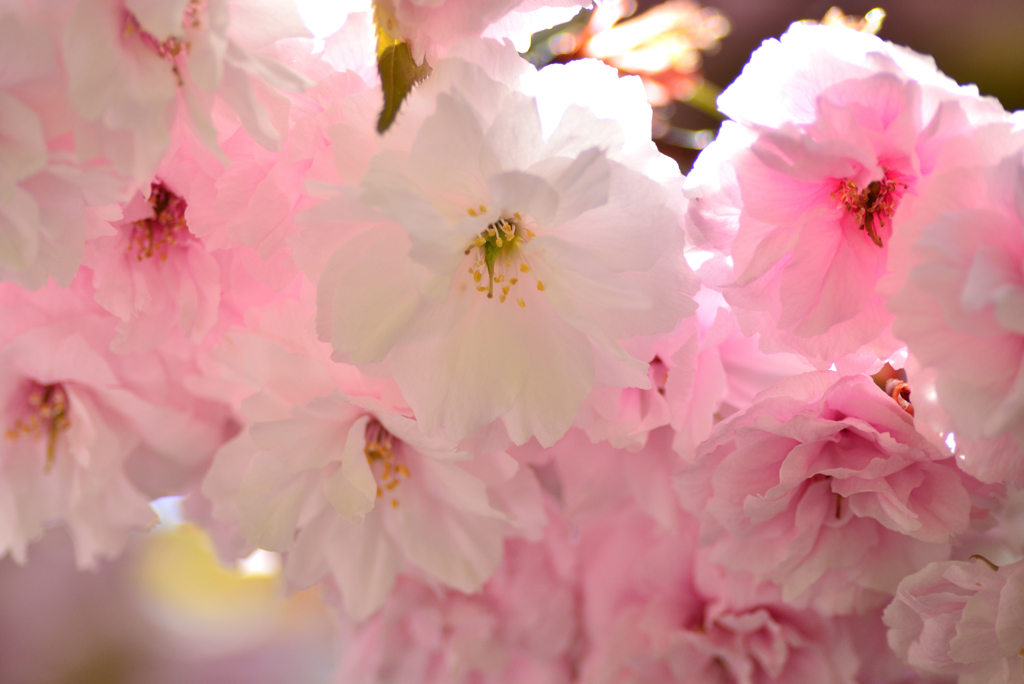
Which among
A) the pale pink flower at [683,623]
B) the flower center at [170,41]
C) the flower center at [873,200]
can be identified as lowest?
the pale pink flower at [683,623]

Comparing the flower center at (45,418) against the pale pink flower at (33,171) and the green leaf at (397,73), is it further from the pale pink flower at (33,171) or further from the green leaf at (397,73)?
the green leaf at (397,73)

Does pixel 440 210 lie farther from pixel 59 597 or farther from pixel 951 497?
pixel 59 597

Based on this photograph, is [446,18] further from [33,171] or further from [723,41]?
[723,41]

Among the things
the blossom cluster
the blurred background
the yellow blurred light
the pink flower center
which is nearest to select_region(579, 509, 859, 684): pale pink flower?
the blossom cluster

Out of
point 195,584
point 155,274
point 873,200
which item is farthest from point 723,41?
point 195,584

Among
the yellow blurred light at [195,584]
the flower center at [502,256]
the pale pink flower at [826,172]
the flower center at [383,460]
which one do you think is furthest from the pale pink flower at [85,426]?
the yellow blurred light at [195,584]

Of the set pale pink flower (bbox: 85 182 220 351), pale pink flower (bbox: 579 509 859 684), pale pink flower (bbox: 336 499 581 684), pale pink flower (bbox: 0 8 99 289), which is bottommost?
pale pink flower (bbox: 336 499 581 684)

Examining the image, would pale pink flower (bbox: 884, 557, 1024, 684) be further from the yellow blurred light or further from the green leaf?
the yellow blurred light

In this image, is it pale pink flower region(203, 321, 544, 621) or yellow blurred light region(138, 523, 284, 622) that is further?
yellow blurred light region(138, 523, 284, 622)
